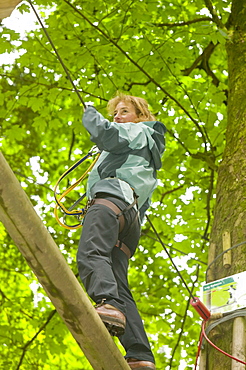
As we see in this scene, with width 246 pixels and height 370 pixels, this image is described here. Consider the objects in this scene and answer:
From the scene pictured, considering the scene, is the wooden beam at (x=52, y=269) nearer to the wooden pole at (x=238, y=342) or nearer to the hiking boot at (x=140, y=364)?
the hiking boot at (x=140, y=364)

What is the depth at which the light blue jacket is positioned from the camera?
2.89m

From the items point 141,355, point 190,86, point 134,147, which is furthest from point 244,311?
point 190,86

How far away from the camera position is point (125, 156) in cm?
308

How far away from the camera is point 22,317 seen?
6.04 m

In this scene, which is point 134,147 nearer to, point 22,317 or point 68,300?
point 68,300

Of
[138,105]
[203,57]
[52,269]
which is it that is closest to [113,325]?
[52,269]

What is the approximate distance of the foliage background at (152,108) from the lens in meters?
5.07

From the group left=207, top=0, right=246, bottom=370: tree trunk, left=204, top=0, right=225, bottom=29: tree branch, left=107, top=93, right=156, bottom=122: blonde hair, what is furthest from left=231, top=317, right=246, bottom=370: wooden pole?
left=204, top=0, right=225, bottom=29: tree branch

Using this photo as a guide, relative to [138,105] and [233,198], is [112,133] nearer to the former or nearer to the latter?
[138,105]

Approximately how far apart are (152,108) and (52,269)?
3.79 metres

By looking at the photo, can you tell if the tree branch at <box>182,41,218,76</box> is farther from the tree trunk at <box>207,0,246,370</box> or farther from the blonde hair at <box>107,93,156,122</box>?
the blonde hair at <box>107,93,156,122</box>

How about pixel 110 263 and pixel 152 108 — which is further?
pixel 152 108

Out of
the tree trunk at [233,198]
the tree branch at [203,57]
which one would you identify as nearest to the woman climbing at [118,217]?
the tree trunk at [233,198]

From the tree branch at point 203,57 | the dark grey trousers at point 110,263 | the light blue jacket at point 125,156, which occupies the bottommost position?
the dark grey trousers at point 110,263
